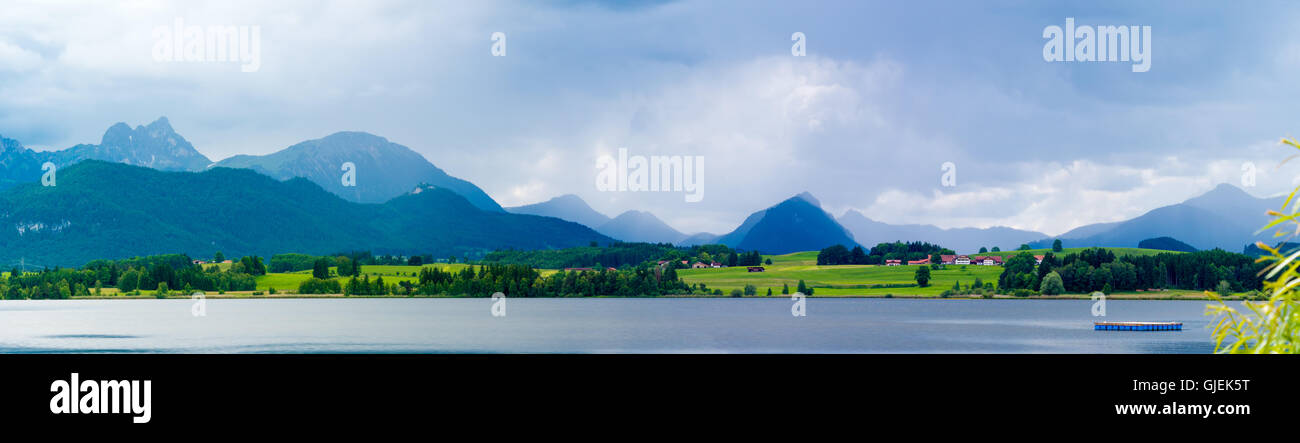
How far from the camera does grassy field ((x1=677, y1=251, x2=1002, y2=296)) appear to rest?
168 meters

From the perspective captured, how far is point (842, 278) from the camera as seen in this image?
174 metres

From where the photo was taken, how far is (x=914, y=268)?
179m

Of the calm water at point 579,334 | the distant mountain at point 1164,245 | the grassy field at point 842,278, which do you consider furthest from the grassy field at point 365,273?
the distant mountain at point 1164,245

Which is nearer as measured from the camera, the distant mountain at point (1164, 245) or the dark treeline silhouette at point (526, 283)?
the dark treeline silhouette at point (526, 283)

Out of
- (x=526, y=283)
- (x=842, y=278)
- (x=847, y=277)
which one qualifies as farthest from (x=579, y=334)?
(x=847, y=277)

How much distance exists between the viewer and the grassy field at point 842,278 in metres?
168

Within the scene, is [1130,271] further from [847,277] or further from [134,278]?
[134,278]

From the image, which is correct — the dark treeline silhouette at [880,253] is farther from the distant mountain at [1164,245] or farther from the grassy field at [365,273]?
the grassy field at [365,273]
